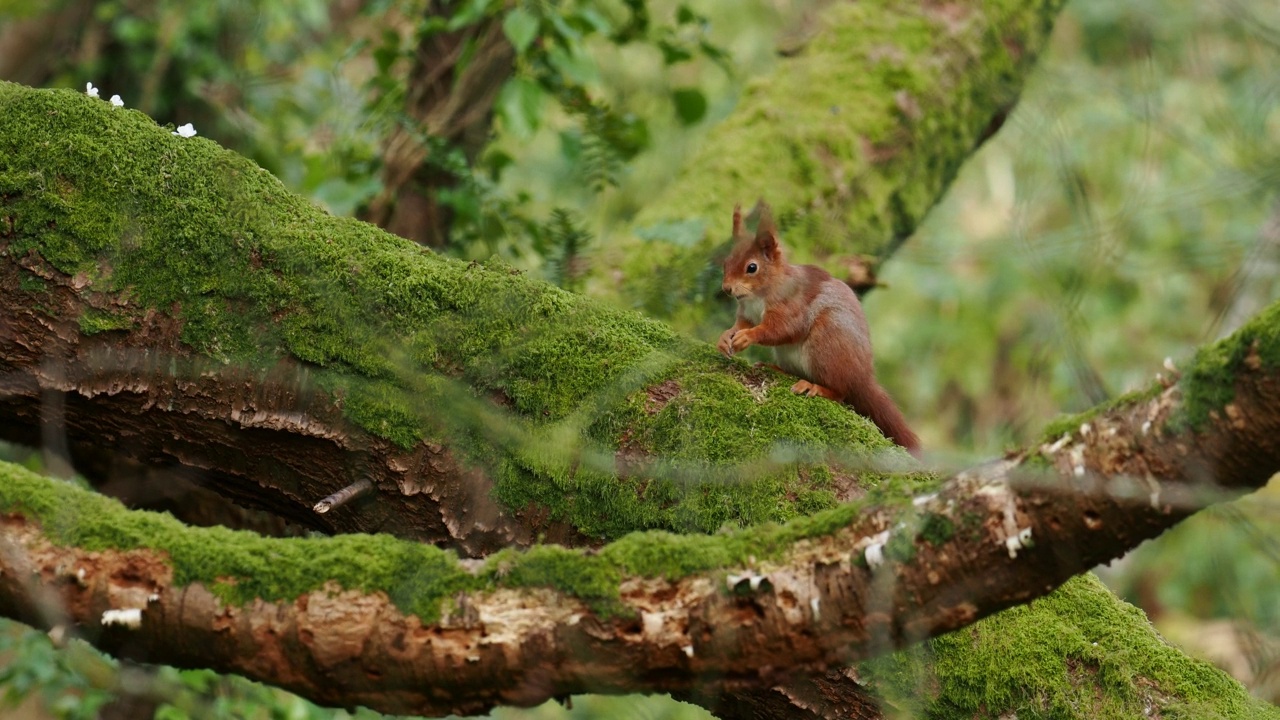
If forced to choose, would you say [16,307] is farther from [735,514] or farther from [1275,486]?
[1275,486]

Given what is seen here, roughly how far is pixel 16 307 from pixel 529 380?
3.87ft

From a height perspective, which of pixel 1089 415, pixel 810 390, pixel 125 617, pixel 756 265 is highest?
pixel 756 265

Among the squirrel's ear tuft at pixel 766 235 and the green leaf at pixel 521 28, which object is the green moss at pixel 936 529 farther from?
the green leaf at pixel 521 28

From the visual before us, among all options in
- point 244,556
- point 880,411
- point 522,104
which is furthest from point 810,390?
point 522,104

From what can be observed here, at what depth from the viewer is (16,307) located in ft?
8.87

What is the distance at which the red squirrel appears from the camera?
11.8ft

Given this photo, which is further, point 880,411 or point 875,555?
point 880,411

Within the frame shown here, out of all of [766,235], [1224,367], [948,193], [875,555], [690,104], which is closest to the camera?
[1224,367]

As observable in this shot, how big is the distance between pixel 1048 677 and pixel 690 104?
3400mm

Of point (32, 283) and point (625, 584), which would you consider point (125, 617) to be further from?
point (32, 283)

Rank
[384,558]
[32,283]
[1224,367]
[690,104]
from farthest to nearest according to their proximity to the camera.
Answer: [690,104], [32,283], [384,558], [1224,367]

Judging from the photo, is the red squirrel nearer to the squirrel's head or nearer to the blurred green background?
the squirrel's head

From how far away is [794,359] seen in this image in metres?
3.79

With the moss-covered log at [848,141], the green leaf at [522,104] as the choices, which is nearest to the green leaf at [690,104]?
the moss-covered log at [848,141]
